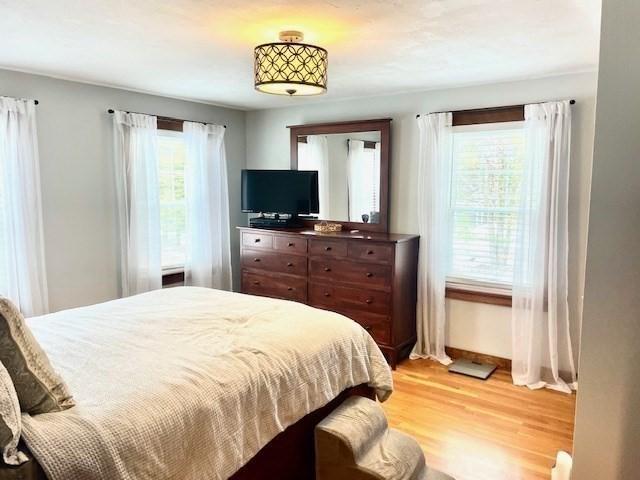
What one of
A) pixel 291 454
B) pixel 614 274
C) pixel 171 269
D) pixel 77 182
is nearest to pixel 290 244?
pixel 171 269

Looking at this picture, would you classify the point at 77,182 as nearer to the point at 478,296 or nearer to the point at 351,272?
the point at 351,272

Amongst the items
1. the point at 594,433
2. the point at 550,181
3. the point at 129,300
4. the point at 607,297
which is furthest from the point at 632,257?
the point at 129,300

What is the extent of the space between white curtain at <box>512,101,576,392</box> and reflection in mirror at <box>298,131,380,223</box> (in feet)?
4.29

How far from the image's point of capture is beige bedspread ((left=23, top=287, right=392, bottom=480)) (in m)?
1.39

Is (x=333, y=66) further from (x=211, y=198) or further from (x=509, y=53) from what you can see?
(x=211, y=198)

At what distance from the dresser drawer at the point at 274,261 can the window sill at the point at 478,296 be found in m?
1.30

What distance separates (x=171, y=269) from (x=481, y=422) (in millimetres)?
3044

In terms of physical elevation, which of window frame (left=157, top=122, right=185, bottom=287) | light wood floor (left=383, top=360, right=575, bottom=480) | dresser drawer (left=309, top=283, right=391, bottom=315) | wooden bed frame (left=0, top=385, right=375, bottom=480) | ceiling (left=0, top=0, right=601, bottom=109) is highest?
ceiling (left=0, top=0, right=601, bottom=109)

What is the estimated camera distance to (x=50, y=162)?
3.64m

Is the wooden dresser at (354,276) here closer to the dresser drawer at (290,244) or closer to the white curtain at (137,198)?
the dresser drawer at (290,244)

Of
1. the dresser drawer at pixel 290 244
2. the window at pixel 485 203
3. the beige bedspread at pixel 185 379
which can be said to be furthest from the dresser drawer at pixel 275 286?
the beige bedspread at pixel 185 379

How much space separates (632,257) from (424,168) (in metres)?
2.45

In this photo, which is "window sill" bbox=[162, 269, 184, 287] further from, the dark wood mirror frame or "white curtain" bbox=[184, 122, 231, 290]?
the dark wood mirror frame

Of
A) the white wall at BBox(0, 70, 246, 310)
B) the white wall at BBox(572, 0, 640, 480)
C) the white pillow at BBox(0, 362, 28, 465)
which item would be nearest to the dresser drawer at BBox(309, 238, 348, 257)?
the white wall at BBox(0, 70, 246, 310)
